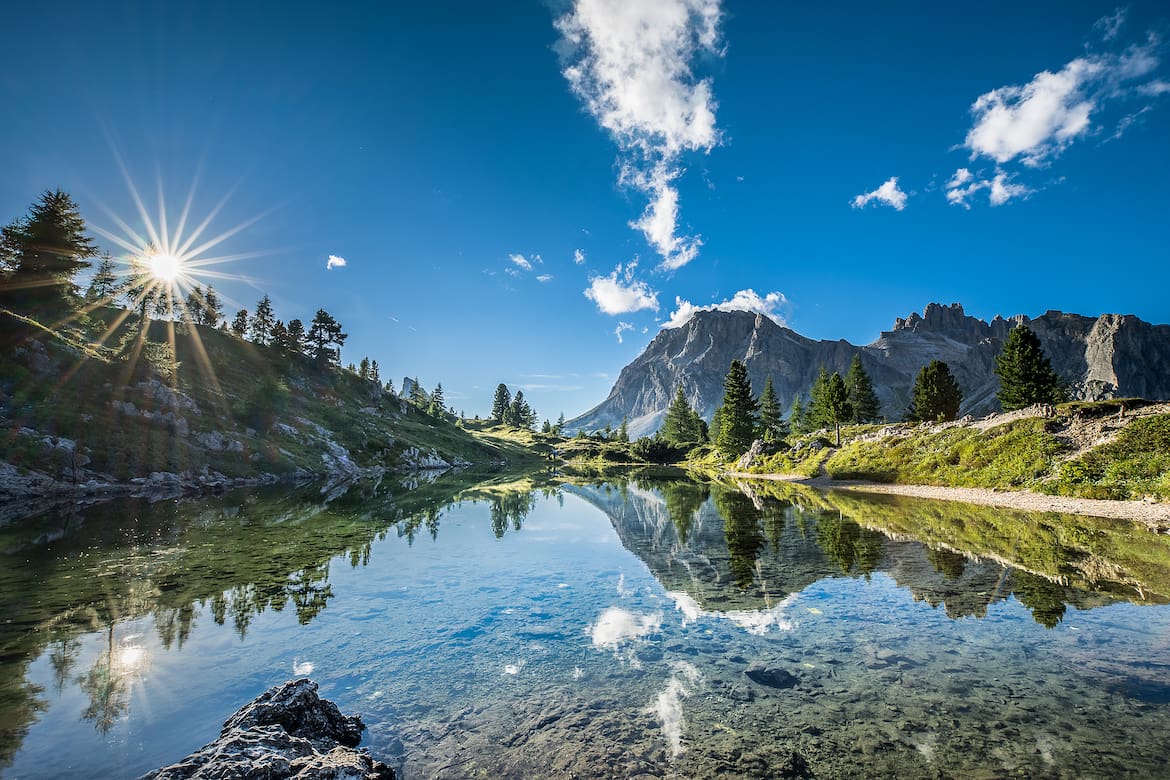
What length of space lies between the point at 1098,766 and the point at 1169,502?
35.8 m

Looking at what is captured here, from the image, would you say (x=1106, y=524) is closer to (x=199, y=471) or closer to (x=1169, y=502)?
(x=1169, y=502)

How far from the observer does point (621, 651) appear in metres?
13.2

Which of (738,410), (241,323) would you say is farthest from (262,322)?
(738,410)

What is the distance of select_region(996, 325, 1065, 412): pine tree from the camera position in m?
70.2

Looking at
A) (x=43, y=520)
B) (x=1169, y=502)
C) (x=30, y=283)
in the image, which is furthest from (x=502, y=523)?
(x=30, y=283)

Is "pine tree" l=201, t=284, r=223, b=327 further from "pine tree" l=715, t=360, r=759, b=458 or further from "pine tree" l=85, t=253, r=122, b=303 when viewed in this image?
"pine tree" l=715, t=360, r=759, b=458

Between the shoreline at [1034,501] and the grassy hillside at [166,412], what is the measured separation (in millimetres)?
87823

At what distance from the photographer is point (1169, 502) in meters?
28.7

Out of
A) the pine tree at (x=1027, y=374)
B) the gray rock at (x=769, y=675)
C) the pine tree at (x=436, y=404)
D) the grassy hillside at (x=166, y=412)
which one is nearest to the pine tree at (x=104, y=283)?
the grassy hillside at (x=166, y=412)

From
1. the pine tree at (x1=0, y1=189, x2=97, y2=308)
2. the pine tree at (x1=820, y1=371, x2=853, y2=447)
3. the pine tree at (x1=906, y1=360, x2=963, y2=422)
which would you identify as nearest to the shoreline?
the pine tree at (x1=820, y1=371, x2=853, y2=447)

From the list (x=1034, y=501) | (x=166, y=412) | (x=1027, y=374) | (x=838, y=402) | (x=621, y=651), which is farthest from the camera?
(x=838, y=402)

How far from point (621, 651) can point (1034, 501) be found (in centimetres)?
4218

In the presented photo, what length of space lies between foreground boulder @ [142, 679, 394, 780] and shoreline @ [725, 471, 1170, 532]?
132 ft

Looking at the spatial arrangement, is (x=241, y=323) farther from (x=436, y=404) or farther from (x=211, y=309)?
(x=436, y=404)
